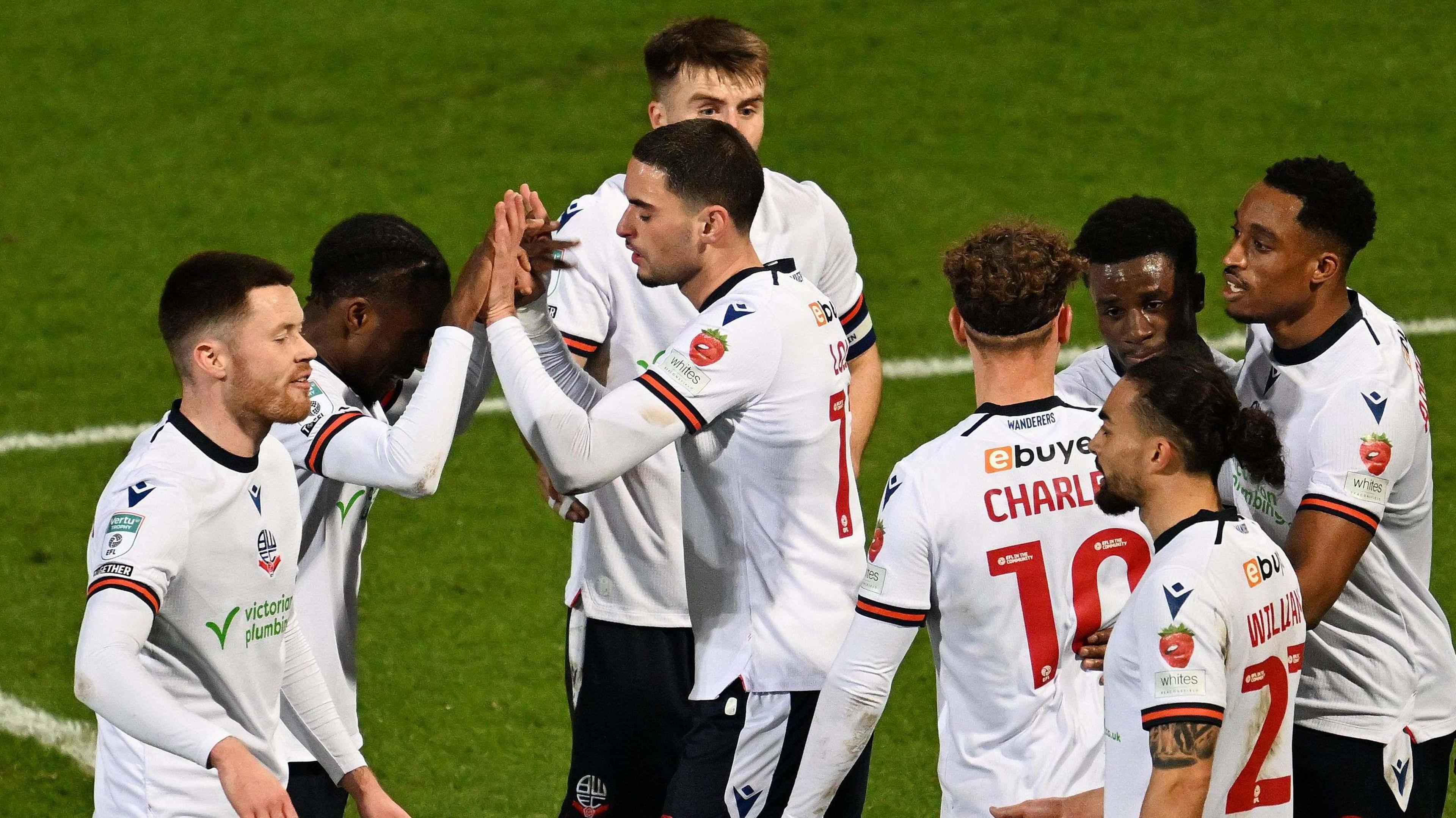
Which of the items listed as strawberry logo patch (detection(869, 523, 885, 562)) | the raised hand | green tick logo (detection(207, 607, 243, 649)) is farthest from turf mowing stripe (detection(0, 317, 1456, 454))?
strawberry logo patch (detection(869, 523, 885, 562))

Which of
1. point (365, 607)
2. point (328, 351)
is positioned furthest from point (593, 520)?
point (365, 607)

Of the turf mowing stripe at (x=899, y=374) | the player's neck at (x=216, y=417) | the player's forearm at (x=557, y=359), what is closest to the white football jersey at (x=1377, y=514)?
the player's forearm at (x=557, y=359)

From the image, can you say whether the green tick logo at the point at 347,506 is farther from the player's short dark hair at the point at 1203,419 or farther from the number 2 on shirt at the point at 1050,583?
the player's short dark hair at the point at 1203,419

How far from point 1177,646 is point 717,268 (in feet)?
4.91

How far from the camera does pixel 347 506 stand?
14.7 ft

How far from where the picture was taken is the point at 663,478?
5035mm

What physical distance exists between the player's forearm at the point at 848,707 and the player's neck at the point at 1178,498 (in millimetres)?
597

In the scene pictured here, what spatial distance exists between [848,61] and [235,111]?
4.91 meters

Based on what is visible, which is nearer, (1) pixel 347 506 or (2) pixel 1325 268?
(2) pixel 1325 268

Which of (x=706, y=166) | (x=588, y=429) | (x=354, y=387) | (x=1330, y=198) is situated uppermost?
(x=706, y=166)

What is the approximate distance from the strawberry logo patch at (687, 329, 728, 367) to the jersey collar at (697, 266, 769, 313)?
0.16 meters

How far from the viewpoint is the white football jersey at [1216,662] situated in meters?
3.32

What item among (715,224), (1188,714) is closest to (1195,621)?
(1188,714)

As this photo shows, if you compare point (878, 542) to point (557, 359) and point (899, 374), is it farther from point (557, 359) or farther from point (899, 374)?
point (899, 374)
